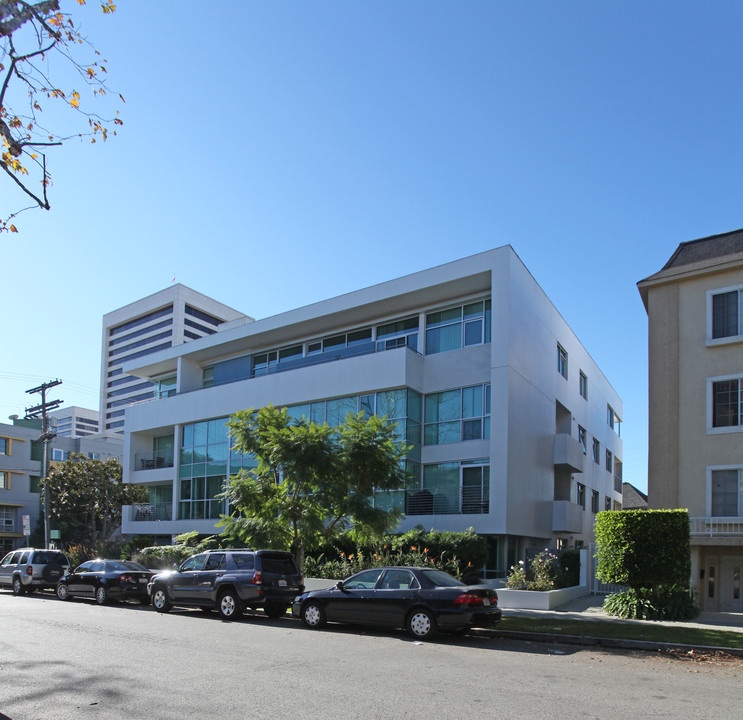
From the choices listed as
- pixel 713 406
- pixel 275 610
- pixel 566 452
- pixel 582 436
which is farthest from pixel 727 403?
pixel 582 436

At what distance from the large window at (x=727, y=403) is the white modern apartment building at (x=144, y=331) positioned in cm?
8805

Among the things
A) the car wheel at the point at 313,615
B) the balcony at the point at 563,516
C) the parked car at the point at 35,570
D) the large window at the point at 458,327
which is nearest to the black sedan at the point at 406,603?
the car wheel at the point at 313,615

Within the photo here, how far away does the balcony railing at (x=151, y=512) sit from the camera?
37.1 meters

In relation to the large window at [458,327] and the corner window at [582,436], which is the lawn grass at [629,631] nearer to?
the large window at [458,327]

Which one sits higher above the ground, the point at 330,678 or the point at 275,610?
the point at 330,678

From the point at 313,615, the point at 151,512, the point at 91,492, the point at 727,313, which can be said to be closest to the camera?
the point at 313,615

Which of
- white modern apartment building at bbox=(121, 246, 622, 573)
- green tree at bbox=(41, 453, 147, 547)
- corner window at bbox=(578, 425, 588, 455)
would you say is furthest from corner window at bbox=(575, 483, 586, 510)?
green tree at bbox=(41, 453, 147, 547)

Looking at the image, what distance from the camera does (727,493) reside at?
1952 cm

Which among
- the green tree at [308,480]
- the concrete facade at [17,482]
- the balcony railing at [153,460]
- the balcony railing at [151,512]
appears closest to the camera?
the green tree at [308,480]

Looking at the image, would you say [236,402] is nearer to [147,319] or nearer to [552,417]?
[552,417]

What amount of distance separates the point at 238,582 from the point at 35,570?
12.9m

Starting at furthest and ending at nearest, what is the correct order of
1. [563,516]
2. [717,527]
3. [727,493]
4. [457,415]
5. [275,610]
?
[563,516]
[457,415]
[727,493]
[717,527]
[275,610]

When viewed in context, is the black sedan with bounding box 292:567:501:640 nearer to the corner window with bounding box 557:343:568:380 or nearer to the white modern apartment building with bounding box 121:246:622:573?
the white modern apartment building with bounding box 121:246:622:573

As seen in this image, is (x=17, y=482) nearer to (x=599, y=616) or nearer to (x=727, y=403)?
(x=599, y=616)
